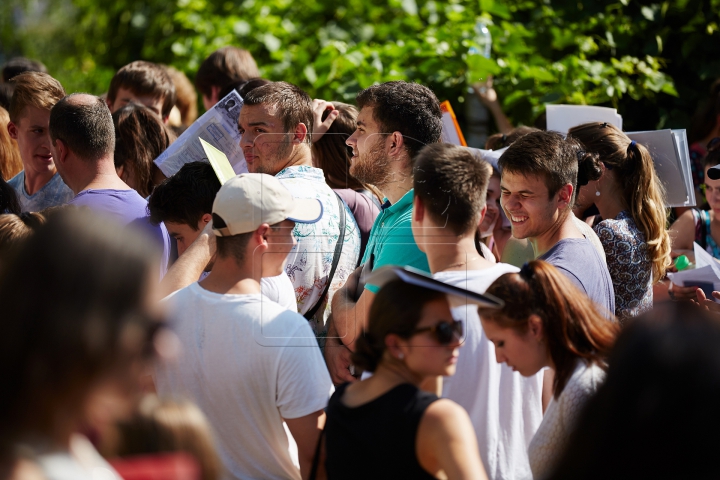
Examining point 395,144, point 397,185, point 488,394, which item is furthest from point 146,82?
point 488,394

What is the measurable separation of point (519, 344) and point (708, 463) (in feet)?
3.19

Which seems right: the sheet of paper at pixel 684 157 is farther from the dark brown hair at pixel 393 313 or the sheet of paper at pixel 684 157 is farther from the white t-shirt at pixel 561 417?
the dark brown hair at pixel 393 313

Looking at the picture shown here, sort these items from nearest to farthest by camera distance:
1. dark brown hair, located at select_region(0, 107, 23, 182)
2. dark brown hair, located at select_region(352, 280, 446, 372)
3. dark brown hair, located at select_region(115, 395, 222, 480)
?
dark brown hair, located at select_region(115, 395, 222, 480), dark brown hair, located at select_region(352, 280, 446, 372), dark brown hair, located at select_region(0, 107, 23, 182)

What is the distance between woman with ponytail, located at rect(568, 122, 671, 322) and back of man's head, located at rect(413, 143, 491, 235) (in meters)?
1.11

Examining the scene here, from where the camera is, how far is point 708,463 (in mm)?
1356

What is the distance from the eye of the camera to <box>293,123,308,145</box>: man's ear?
363 centimetres

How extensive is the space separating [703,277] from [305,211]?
1865 millimetres

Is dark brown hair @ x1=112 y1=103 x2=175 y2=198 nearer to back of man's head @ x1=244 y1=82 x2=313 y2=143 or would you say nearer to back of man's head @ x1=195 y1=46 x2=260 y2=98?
back of man's head @ x1=244 y1=82 x2=313 y2=143

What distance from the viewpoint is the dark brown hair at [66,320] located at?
1316mm

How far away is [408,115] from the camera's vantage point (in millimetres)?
3350

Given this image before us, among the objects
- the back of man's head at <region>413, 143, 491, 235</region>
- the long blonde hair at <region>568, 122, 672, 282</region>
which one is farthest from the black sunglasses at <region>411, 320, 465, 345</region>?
the long blonde hair at <region>568, 122, 672, 282</region>

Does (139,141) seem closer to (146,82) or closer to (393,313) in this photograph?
(146,82)

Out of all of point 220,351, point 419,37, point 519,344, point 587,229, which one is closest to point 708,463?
point 519,344

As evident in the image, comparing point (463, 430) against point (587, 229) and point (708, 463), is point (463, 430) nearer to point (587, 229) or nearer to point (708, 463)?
point (708, 463)
